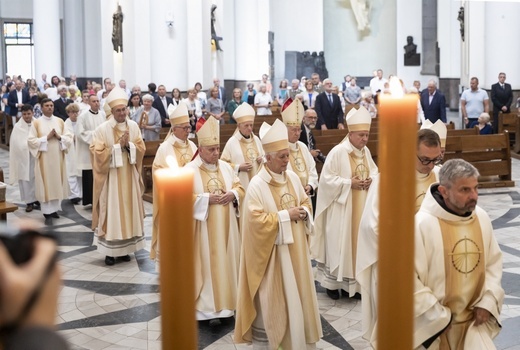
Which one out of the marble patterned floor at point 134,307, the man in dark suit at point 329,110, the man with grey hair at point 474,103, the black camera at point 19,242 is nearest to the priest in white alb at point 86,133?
the marble patterned floor at point 134,307

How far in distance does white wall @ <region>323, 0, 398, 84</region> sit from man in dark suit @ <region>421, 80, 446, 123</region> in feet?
56.8

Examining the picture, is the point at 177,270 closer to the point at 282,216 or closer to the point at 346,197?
the point at 282,216

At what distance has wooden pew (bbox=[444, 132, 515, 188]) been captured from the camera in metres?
14.9

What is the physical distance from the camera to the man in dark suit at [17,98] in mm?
23722

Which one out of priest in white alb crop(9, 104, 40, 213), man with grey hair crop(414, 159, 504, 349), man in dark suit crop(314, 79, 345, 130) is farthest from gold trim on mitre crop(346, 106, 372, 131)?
man in dark suit crop(314, 79, 345, 130)

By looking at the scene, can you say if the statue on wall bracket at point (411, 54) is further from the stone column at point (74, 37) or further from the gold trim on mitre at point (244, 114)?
the gold trim on mitre at point (244, 114)

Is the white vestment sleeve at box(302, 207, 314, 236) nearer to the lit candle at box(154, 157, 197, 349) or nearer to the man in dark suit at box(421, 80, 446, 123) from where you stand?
the lit candle at box(154, 157, 197, 349)

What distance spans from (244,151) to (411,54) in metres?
25.5

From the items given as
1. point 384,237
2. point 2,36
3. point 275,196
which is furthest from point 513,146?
point 2,36

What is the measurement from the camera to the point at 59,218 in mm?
12867

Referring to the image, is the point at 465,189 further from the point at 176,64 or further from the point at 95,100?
the point at 176,64

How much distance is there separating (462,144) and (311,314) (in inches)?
383

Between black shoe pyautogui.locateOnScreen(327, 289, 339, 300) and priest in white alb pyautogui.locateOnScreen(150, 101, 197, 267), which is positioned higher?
priest in white alb pyautogui.locateOnScreen(150, 101, 197, 267)

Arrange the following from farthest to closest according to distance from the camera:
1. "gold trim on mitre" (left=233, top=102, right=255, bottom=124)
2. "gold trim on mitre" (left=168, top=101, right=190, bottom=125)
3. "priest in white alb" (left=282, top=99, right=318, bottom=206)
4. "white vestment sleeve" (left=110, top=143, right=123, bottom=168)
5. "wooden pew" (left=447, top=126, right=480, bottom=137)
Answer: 1. "wooden pew" (left=447, top=126, right=480, bottom=137)
2. "gold trim on mitre" (left=233, top=102, right=255, bottom=124)
3. "white vestment sleeve" (left=110, top=143, right=123, bottom=168)
4. "priest in white alb" (left=282, top=99, right=318, bottom=206)
5. "gold trim on mitre" (left=168, top=101, right=190, bottom=125)
